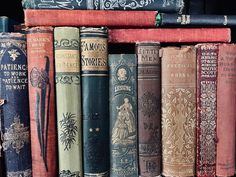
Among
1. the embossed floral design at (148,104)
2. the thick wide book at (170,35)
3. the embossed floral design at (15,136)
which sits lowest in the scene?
the embossed floral design at (15,136)

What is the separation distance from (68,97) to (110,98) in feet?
0.23

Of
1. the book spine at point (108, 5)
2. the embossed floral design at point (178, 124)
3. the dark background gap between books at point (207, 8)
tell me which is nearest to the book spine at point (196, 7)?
the dark background gap between books at point (207, 8)

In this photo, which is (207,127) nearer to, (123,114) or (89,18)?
(123,114)

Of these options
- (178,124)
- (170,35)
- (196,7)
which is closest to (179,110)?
(178,124)

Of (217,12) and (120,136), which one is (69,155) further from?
(217,12)

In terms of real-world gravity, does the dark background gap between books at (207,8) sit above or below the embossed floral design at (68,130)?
above

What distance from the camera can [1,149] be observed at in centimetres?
47

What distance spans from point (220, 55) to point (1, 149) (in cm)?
39

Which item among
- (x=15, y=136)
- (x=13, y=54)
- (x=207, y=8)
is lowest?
(x=15, y=136)

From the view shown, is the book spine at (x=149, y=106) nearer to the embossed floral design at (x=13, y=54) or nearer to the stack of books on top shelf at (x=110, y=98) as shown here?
the stack of books on top shelf at (x=110, y=98)

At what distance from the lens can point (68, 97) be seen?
46cm

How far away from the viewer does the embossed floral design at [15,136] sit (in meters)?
0.47

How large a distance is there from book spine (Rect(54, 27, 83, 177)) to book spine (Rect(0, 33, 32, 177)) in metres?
0.06

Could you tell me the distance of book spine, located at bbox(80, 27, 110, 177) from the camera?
460 mm
